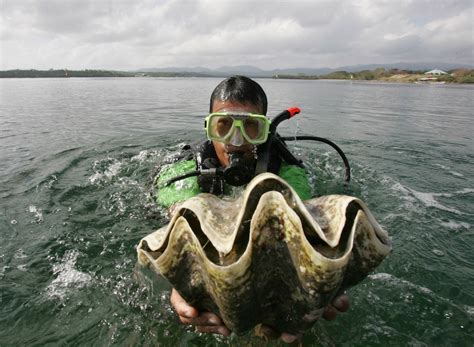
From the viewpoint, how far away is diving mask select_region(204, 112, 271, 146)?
3.83 m

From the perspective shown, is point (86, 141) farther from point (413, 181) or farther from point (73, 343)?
point (413, 181)

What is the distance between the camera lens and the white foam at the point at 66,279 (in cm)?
396

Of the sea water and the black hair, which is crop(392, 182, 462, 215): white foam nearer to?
the sea water

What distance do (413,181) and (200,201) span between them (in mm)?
7751

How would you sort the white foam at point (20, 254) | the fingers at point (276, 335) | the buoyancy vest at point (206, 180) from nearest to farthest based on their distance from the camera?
the fingers at point (276, 335) < the buoyancy vest at point (206, 180) < the white foam at point (20, 254)

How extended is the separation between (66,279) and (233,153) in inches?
105

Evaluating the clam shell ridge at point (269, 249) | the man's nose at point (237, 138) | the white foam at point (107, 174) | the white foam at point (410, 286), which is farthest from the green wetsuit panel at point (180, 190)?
the white foam at point (107, 174)

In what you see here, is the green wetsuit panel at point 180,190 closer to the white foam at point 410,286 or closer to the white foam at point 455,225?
the white foam at point 410,286

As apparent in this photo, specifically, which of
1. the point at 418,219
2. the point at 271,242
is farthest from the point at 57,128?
the point at 271,242

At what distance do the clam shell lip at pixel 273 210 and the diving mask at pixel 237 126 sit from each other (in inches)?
80.2

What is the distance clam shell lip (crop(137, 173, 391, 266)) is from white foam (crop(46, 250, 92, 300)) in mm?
2812

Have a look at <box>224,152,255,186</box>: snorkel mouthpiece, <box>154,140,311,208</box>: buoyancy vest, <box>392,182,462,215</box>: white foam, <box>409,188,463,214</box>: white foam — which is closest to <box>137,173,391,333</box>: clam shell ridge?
<box>224,152,255,186</box>: snorkel mouthpiece

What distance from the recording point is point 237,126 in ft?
12.6

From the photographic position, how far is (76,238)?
17.2 ft
